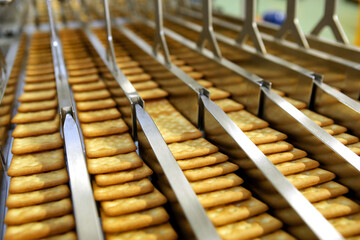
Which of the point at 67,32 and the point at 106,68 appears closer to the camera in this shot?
the point at 106,68

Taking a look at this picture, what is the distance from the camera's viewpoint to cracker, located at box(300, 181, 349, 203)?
348cm

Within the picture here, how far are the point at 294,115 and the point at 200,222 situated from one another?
1990 mm

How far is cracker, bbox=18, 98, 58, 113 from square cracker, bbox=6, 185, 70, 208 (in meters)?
1.77

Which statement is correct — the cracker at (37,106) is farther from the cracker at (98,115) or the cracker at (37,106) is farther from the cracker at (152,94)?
the cracker at (152,94)

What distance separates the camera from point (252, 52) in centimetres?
603

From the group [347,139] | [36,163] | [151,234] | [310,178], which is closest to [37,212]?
[36,163]

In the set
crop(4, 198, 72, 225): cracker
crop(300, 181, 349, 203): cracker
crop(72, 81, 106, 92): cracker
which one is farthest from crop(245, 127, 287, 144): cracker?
crop(72, 81, 106, 92): cracker

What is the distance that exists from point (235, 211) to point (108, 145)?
1644mm

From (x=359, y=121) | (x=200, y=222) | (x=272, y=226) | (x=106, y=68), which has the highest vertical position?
(x=106, y=68)

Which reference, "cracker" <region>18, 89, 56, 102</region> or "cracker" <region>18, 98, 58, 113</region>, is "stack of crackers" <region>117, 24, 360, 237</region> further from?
"cracker" <region>18, 89, 56, 102</region>

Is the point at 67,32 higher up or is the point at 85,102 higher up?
the point at 67,32

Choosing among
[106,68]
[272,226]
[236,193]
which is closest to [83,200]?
[236,193]

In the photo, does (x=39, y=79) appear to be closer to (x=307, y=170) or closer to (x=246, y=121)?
(x=246, y=121)

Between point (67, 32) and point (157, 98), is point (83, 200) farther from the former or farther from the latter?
point (67, 32)
